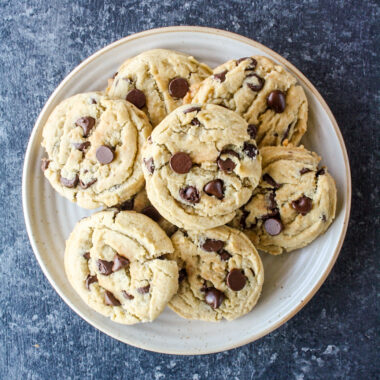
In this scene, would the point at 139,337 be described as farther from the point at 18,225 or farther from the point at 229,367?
the point at 18,225

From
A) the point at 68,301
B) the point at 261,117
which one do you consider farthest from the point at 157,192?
the point at 68,301

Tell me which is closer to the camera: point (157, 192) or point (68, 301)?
point (157, 192)

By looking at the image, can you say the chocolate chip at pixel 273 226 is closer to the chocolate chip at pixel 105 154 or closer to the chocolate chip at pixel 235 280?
the chocolate chip at pixel 235 280

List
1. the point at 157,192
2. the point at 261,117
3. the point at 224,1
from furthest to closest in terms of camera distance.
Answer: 1. the point at 224,1
2. the point at 261,117
3. the point at 157,192

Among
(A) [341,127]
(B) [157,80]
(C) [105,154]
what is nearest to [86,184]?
(C) [105,154]

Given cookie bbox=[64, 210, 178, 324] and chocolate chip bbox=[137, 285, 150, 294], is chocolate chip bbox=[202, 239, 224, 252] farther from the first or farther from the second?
chocolate chip bbox=[137, 285, 150, 294]

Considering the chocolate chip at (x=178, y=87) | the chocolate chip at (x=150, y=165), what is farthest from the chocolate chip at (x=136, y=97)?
the chocolate chip at (x=150, y=165)
